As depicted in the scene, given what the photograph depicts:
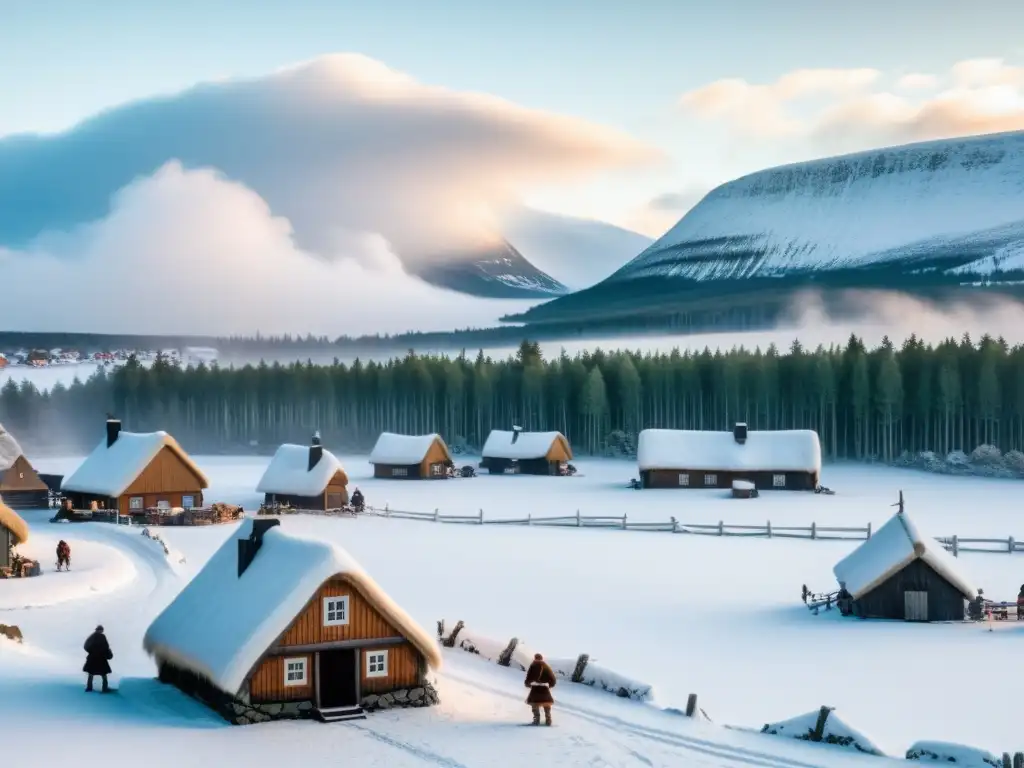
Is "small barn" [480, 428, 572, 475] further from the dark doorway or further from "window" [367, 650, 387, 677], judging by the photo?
the dark doorway

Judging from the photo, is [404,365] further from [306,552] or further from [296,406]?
[306,552]

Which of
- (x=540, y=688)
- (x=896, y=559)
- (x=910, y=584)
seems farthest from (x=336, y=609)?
(x=910, y=584)

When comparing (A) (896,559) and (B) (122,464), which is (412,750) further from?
(B) (122,464)

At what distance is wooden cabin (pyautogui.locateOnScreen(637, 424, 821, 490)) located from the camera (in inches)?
2987

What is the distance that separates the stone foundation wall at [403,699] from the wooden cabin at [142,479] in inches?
1497

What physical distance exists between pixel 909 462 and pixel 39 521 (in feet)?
230

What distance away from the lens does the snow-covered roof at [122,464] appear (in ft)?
194

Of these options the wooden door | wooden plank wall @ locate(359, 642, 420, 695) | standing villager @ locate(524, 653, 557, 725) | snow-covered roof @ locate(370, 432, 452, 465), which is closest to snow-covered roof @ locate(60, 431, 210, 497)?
snow-covered roof @ locate(370, 432, 452, 465)

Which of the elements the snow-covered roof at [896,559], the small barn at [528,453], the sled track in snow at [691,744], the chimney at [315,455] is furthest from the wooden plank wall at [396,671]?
the small barn at [528,453]

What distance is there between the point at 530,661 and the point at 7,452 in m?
45.7

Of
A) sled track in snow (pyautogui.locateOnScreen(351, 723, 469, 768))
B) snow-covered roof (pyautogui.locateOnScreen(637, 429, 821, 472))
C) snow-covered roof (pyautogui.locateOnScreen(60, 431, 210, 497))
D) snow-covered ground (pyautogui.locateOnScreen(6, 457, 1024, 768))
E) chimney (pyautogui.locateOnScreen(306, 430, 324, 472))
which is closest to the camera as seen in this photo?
sled track in snow (pyautogui.locateOnScreen(351, 723, 469, 768))

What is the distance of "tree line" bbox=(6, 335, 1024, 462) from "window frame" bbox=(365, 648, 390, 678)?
8543cm

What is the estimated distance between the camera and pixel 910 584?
3566cm

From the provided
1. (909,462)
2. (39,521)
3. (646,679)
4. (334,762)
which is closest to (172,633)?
(334,762)
